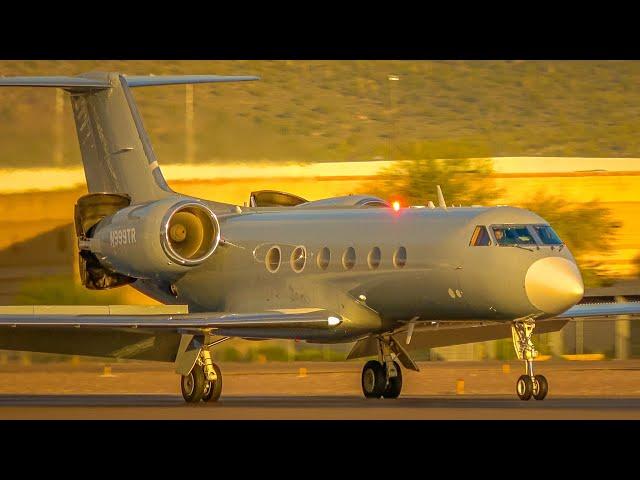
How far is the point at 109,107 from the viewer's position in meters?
32.1

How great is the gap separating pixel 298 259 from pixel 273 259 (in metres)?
0.65

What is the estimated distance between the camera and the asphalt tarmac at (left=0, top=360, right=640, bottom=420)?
78.7ft

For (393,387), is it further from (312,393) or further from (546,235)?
(312,393)

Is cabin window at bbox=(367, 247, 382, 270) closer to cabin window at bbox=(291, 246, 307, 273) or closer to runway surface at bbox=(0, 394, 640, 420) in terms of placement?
cabin window at bbox=(291, 246, 307, 273)

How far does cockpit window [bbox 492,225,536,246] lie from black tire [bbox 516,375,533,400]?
2036mm

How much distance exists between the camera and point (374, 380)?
29234mm

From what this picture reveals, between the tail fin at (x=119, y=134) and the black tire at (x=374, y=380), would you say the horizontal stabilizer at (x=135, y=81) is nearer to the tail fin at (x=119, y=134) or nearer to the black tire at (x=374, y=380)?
the tail fin at (x=119, y=134)

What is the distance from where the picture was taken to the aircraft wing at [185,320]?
26984 mm

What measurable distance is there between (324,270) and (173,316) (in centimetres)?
262

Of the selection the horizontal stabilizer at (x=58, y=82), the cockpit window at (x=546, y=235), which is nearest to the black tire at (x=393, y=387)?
the cockpit window at (x=546, y=235)

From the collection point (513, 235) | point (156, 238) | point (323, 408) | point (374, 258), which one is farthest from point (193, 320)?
point (513, 235)

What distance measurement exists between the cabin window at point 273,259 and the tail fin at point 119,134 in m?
2.90
